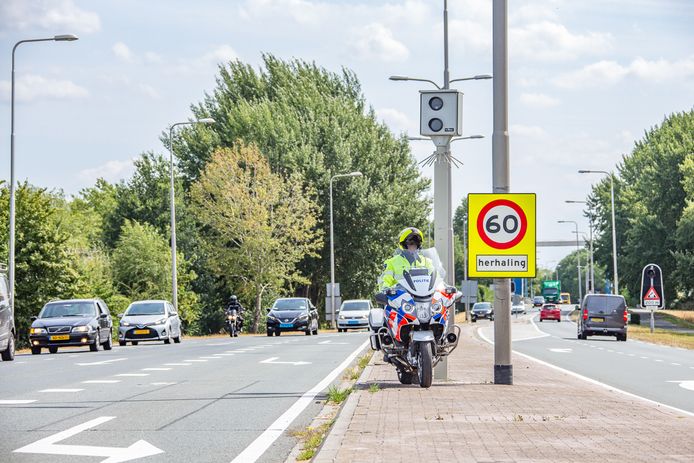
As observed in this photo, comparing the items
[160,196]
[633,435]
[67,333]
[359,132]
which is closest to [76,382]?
[633,435]

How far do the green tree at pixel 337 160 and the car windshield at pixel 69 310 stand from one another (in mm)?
31320

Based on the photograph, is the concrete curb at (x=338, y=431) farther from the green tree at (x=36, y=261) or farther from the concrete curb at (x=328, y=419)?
the green tree at (x=36, y=261)

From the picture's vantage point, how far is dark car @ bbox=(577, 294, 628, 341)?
42719mm

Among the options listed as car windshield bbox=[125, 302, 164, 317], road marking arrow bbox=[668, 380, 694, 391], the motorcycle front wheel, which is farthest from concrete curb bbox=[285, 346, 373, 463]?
car windshield bbox=[125, 302, 164, 317]

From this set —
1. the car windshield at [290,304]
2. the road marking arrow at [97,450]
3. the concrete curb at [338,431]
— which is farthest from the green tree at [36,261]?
the road marking arrow at [97,450]

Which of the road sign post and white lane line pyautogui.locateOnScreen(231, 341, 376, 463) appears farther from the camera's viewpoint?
the road sign post

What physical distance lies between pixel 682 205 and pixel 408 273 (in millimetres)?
71876

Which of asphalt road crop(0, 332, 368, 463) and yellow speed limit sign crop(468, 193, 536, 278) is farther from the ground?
yellow speed limit sign crop(468, 193, 536, 278)

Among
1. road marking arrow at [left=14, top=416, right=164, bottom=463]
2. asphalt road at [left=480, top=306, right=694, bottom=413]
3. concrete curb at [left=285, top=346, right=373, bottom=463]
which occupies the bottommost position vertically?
asphalt road at [left=480, top=306, right=694, bottom=413]

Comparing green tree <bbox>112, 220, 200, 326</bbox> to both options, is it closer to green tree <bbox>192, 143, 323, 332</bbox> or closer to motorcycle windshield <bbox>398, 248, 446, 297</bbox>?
green tree <bbox>192, 143, 323, 332</bbox>

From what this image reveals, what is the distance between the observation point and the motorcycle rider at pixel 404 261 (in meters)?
15.0

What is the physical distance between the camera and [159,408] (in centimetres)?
1318

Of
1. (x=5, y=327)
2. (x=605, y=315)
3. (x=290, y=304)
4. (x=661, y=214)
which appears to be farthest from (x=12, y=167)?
(x=661, y=214)

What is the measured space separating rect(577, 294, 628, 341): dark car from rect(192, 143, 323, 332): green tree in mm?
21407
